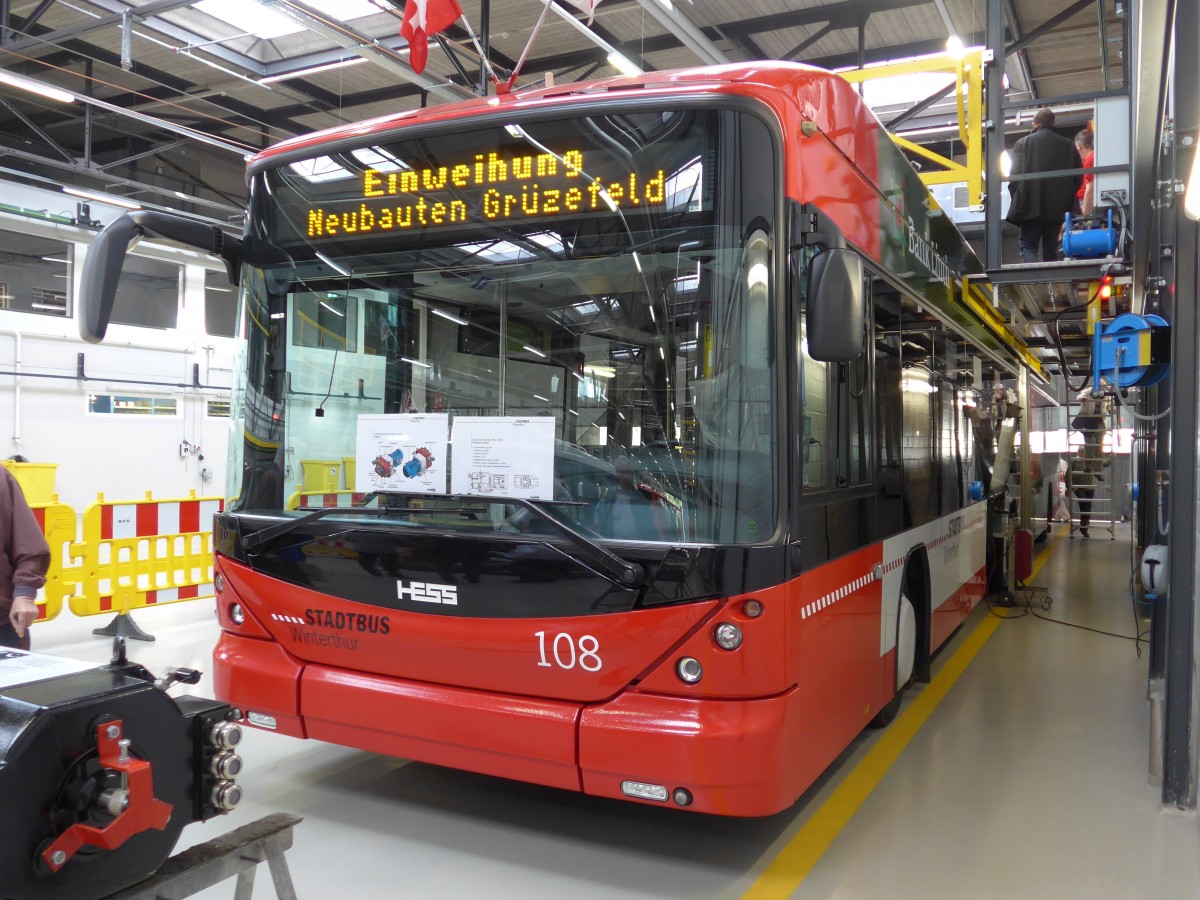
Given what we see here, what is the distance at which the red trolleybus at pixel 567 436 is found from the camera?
336 cm

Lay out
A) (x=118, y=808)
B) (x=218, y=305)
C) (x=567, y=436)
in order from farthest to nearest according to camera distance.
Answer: (x=218, y=305), (x=567, y=436), (x=118, y=808)

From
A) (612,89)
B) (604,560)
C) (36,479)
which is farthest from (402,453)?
(36,479)

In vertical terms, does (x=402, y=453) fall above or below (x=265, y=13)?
below

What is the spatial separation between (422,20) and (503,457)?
3856mm

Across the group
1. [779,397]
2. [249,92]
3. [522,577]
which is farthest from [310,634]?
[249,92]

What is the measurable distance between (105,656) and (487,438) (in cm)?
502

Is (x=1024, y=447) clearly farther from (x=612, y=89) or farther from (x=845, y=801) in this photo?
(x=612, y=89)

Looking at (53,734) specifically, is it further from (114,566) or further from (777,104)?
(114,566)

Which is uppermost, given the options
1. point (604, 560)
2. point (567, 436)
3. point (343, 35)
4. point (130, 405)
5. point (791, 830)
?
point (343, 35)

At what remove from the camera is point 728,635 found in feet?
10.8

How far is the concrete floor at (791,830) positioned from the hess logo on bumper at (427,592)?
3.37 ft

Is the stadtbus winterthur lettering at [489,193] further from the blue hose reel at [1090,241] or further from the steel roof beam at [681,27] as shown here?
the steel roof beam at [681,27]

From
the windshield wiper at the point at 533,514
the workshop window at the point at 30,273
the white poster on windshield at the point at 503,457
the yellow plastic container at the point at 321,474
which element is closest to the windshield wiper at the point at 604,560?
the windshield wiper at the point at 533,514

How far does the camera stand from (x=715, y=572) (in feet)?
10.8
